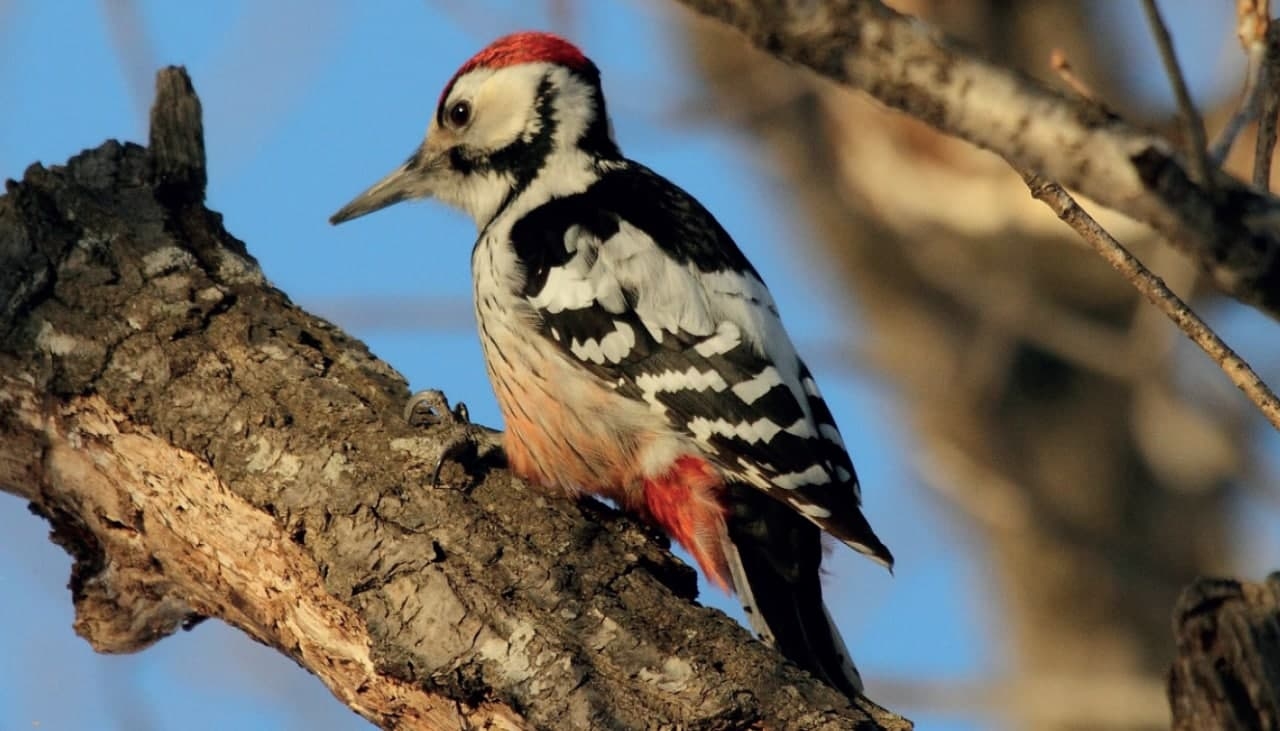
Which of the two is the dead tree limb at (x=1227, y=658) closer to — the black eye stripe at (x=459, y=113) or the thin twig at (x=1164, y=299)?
the thin twig at (x=1164, y=299)

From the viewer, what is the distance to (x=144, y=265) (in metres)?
3.92

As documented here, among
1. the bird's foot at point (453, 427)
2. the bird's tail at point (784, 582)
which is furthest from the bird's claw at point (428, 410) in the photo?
the bird's tail at point (784, 582)

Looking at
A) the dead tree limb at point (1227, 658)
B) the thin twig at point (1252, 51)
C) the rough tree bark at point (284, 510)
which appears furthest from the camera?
the rough tree bark at point (284, 510)

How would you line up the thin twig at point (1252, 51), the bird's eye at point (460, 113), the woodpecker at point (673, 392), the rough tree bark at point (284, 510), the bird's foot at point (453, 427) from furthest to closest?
the bird's eye at point (460, 113)
the woodpecker at point (673, 392)
the bird's foot at point (453, 427)
the rough tree bark at point (284, 510)
the thin twig at point (1252, 51)

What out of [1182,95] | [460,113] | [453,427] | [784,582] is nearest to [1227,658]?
[1182,95]

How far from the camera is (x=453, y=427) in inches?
144

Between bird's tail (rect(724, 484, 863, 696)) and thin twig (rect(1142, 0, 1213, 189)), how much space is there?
193cm

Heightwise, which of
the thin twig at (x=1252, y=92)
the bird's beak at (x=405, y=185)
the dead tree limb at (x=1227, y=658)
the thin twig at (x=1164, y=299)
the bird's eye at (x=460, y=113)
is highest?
the bird's eye at (x=460, y=113)

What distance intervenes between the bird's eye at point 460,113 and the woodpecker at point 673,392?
42cm

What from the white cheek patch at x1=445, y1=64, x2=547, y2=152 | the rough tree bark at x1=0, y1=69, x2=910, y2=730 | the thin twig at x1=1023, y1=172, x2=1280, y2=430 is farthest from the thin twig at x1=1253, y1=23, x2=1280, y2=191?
the white cheek patch at x1=445, y1=64, x2=547, y2=152

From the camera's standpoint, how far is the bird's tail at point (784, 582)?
3.59 metres

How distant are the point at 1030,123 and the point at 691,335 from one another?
7.43 feet

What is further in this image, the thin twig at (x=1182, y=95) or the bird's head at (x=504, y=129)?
the bird's head at (x=504, y=129)

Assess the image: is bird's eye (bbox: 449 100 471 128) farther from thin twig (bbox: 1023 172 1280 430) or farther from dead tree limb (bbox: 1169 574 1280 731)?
dead tree limb (bbox: 1169 574 1280 731)
